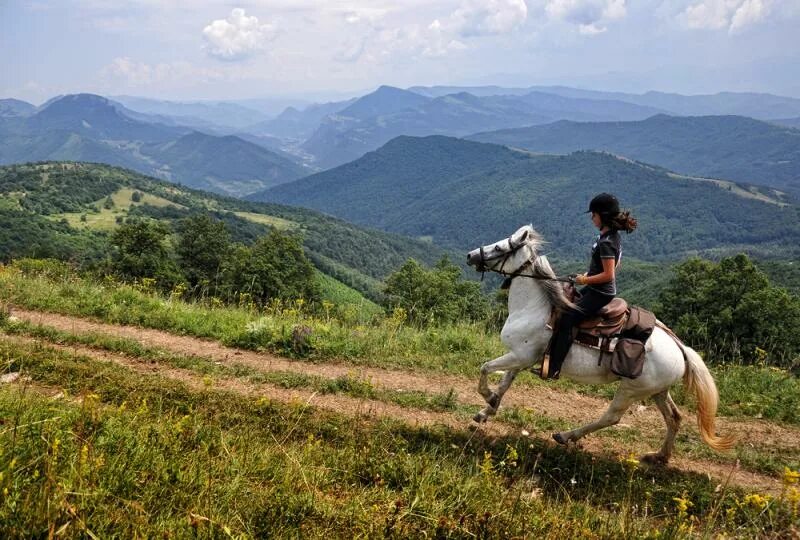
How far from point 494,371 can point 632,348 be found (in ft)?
6.07

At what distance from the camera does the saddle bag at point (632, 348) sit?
19.6ft

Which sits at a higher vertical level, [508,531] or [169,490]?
[169,490]

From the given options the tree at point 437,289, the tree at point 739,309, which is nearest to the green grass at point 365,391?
the tree at point 739,309

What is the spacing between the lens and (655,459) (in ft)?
21.2

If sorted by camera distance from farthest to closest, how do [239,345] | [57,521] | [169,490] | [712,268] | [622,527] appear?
[712,268]
[239,345]
[622,527]
[169,490]
[57,521]

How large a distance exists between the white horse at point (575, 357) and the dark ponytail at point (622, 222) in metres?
0.97

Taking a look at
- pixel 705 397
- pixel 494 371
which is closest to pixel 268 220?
pixel 494 371

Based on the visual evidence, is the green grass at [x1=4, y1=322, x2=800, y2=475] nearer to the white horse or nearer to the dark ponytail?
the white horse

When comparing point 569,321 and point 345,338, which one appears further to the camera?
point 345,338

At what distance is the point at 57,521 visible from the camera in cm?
275

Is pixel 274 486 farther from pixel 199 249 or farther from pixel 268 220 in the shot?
pixel 268 220

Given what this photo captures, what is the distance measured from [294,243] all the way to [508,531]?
42020mm

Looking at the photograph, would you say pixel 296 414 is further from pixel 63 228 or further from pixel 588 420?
pixel 63 228

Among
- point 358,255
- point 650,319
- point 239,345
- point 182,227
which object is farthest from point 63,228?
point 650,319
